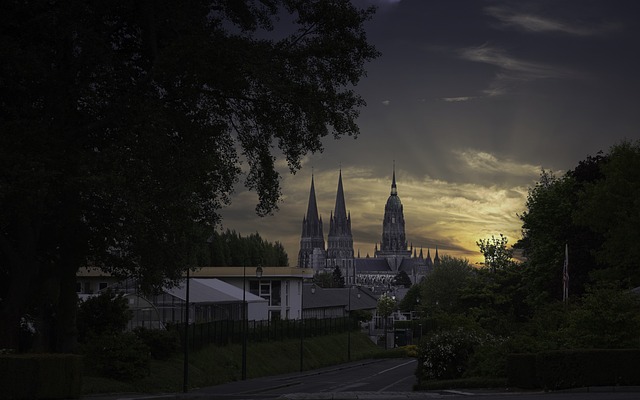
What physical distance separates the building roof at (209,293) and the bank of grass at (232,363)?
217 inches

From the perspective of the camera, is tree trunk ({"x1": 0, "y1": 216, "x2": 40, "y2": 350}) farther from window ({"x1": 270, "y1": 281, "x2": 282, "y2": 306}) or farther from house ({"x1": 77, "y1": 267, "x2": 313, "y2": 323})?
window ({"x1": 270, "y1": 281, "x2": 282, "y2": 306})

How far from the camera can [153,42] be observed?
3156 cm

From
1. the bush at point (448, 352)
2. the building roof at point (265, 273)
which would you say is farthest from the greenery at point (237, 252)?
the bush at point (448, 352)

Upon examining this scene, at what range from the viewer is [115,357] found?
4206cm

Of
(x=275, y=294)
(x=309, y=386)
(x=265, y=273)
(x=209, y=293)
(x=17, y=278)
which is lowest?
(x=309, y=386)

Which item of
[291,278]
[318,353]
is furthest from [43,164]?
[291,278]

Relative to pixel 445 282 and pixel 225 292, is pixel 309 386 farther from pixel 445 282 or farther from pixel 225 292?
pixel 445 282

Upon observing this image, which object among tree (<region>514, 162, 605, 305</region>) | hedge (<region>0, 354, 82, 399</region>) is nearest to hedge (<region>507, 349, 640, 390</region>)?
hedge (<region>0, 354, 82, 399</region>)

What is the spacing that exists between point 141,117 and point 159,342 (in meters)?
22.9

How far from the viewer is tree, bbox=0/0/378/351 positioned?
29.5m

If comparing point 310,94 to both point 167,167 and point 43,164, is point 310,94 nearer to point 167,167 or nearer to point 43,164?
point 167,167

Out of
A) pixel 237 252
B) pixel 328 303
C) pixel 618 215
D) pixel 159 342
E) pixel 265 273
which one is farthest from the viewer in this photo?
pixel 237 252

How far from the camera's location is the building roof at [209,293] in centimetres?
6756

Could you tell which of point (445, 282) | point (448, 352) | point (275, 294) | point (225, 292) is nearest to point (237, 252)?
point (445, 282)
